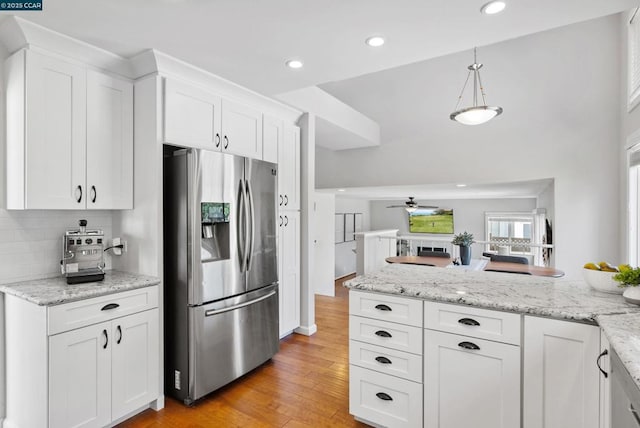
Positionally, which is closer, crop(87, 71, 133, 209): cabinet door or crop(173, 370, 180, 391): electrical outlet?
crop(87, 71, 133, 209): cabinet door

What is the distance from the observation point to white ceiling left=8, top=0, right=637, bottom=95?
1669mm

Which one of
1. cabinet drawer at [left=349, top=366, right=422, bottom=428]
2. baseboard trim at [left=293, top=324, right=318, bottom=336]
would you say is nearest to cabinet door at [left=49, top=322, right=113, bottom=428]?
cabinet drawer at [left=349, top=366, right=422, bottom=428]

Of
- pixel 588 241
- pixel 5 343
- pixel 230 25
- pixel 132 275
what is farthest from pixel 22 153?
pixel 588 241

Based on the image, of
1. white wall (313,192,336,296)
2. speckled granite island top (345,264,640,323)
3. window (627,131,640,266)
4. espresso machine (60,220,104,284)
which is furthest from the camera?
white wall (313,192,336,296)

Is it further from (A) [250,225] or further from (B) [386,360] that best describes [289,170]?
(B) [386,360]

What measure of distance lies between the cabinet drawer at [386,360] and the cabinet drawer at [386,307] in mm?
187

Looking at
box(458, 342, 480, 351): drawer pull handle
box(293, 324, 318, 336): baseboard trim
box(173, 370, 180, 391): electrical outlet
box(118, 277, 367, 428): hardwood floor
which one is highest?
box(458, 342, 480, 351): drawer pull handle

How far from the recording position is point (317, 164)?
566cm

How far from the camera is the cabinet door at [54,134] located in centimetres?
191

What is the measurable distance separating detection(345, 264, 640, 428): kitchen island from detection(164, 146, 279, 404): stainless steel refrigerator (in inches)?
38.4

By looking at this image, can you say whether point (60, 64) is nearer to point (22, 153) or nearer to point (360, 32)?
point (22, 153)

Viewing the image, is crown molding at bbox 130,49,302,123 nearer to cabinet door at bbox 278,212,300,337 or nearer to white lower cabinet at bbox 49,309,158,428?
cabinet door at bbox 278,212,300,337

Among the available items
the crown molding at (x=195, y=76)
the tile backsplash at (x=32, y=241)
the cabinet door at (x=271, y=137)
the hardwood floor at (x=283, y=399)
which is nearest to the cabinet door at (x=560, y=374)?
the hardwood floor at (x=283, y=399)

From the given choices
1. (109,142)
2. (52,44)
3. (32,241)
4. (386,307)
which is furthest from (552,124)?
(32,241)
